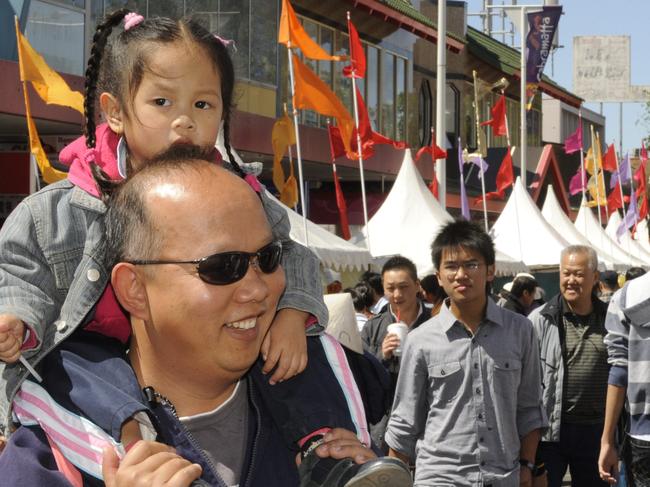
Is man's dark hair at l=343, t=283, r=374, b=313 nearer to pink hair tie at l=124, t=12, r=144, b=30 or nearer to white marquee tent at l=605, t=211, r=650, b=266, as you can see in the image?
pink hair tie at l=124, t=12, r=144, b=30

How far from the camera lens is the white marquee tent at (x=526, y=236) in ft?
76.0

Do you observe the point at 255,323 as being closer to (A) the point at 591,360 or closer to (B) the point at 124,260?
(B) the point at 124,260

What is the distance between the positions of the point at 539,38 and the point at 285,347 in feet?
101

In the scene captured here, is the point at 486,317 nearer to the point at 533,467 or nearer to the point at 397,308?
the point at 533,467

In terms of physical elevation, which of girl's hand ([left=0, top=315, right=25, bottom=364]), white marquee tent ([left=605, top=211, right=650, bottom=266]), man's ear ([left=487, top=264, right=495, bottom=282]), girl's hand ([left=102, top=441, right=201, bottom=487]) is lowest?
white marquee tent ([left=605, top=211, right=650, bottom=266])

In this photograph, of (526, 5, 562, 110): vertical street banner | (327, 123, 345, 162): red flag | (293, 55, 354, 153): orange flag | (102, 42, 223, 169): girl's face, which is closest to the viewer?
(102, 42, 223, 169): girl's face

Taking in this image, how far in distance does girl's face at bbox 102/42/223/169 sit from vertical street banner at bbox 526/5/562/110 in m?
29.4

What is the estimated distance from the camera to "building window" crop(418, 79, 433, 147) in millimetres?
35531

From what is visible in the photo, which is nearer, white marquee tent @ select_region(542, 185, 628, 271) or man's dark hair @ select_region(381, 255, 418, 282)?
man's dark hair @ select_region(381, 255, 418, 282)

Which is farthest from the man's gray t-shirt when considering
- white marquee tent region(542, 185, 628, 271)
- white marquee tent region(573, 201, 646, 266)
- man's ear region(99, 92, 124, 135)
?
white marquee tent region(573, 201, 646, 266)

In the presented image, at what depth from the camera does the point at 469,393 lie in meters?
6.80

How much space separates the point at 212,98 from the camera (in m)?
3.09

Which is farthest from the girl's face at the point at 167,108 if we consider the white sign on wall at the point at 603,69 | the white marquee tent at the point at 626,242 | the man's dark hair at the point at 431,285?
the white sign on wall at the point at 603,69

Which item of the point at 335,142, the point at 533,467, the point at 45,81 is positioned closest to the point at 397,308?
the point at 533,467
